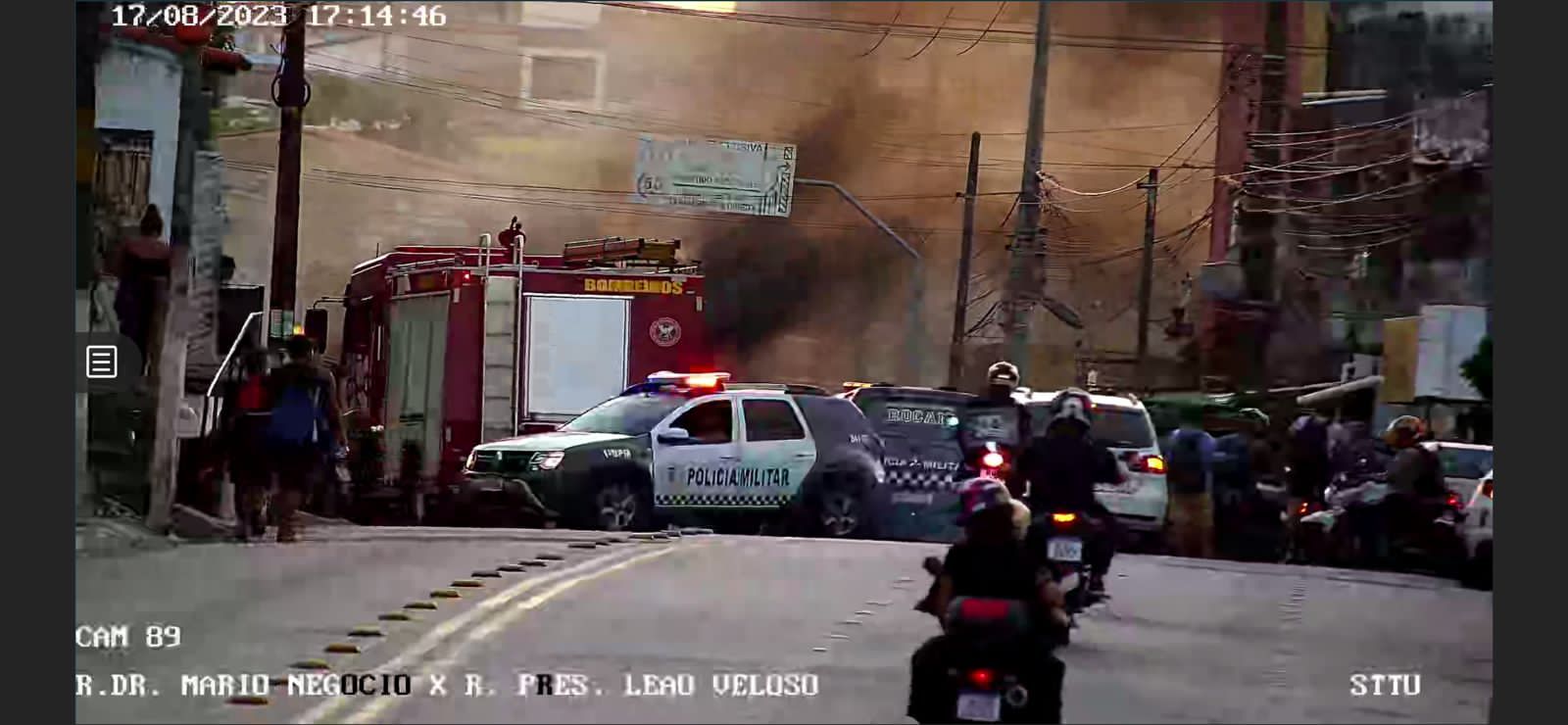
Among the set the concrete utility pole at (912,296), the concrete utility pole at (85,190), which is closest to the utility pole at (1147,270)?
the concrete utility pole at (912,296)

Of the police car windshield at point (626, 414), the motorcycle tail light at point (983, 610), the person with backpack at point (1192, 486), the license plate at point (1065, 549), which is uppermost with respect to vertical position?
the police car windshield at point (626, 414)

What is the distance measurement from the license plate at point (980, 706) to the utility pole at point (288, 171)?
4.23 m

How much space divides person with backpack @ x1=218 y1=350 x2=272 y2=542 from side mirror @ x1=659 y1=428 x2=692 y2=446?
218 centimetres

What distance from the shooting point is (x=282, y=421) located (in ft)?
40.7

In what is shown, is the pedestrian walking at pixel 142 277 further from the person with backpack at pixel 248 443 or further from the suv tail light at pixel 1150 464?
the suv tail light at pixel 1150 464

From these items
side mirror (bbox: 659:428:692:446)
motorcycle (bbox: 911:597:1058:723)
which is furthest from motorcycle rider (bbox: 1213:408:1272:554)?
side mirror (bbox: 659:428:692:446)

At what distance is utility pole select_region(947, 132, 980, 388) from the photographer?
40.0ft

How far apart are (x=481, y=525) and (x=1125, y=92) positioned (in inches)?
168

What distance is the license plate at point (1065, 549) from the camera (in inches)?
476

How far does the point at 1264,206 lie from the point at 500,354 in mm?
4402

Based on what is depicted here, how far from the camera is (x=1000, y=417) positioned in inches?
485

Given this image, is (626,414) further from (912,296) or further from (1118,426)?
(1118,426)

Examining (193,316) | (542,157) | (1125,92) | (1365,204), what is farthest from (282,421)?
(1365,204)

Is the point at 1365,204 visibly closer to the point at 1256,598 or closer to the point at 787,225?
the point at 1256,598
